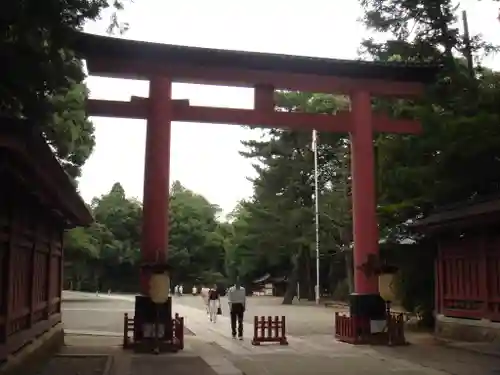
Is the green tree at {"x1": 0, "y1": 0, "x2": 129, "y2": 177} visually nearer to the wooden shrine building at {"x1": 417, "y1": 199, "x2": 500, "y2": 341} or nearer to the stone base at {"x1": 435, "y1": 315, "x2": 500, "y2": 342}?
the wooden shrine building at {"x1": 417, "y1": 199, "x2": 500, "y2": 341}

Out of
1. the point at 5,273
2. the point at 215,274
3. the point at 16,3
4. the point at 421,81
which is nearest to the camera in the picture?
the point at 16,3

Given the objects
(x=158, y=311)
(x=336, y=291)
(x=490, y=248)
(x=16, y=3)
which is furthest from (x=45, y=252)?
(x=336, y=291)

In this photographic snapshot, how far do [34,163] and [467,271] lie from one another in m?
13.0

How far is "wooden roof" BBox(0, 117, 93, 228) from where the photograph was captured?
696 cm

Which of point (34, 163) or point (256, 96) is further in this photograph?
point (256, 96)

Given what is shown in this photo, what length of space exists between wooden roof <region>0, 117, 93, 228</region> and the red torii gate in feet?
13.6

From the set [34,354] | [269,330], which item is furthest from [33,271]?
[269,330]

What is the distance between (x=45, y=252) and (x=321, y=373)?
7.21 m

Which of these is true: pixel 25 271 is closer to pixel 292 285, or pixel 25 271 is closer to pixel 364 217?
pixel 364 217

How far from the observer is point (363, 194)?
701 inches

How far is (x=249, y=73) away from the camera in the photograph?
57.4 feet

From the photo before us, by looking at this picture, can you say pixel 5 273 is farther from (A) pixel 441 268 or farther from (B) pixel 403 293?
(B) pixel 403 293

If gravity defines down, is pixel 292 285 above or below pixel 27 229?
below

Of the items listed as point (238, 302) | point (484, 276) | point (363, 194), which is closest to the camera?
point (484, 276)
